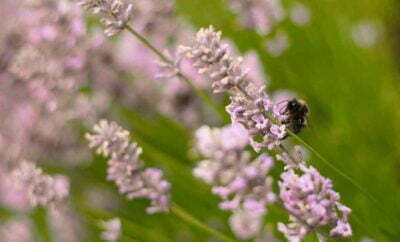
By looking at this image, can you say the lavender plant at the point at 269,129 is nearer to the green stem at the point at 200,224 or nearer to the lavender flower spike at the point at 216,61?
the lavender flower spike at the point at 216,61

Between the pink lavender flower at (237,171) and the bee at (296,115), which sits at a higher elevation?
the bee at (296,115)

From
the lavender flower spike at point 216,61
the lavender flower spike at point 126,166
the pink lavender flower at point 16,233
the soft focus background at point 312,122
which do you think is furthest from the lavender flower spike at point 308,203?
the pink lavender flower at point 16,233

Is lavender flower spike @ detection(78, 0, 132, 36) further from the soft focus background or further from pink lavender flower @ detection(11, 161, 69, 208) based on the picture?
the soft focus background

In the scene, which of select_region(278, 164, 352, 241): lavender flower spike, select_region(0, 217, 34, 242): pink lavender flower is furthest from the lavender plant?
select_region(0, 217, 34, 242): pink lavender flower

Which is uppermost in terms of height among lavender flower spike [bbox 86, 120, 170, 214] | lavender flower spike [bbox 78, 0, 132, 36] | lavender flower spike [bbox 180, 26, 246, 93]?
lavender flower spike [bbox 78, 0, 132, 36]

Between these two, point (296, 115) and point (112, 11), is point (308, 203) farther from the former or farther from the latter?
point (112, 11)

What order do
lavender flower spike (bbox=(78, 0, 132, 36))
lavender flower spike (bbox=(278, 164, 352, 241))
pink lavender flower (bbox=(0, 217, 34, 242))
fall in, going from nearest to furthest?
lavender flower spike (bbox=(278, 164, 352, 241))
lavender flower spike (bbox=(78, 0, 132, 36))
pink lavender flower (bbox=(0, 217, 34, 242))
